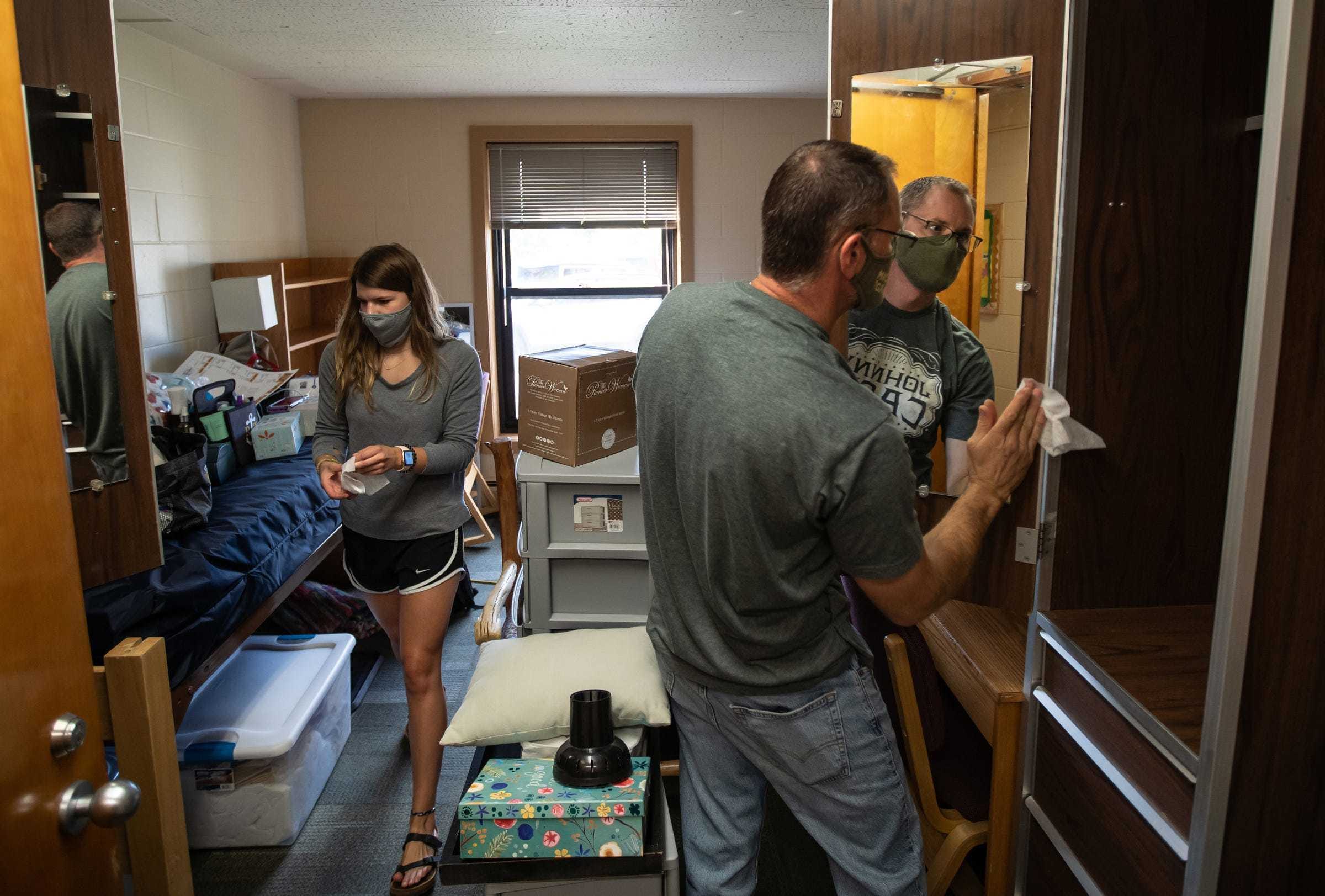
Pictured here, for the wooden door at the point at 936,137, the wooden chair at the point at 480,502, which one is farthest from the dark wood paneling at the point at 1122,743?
the wooden chair at the point at 480,502

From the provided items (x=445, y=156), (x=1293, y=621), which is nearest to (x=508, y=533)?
(x=1293, y=621)

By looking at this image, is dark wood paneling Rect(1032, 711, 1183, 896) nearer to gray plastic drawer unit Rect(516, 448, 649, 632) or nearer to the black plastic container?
the black plastic container

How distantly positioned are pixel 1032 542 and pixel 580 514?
3.88 feet

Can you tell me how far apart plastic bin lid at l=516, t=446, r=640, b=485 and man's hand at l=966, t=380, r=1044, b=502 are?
97cm

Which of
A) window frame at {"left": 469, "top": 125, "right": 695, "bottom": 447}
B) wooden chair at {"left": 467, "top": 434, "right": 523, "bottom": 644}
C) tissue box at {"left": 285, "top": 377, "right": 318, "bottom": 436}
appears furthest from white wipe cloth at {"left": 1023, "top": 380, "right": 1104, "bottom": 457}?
window frame at {"left": 469, "top": 125, "right": 695, "bottom": 447}

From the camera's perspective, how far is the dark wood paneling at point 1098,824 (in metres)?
1.34

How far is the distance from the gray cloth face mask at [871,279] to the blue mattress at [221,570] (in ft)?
5.05

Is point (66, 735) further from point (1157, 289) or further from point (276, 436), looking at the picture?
point (276, 436)

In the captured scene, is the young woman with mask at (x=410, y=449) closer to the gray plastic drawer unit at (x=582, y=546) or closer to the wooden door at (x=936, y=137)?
the gray plastic drawer unit at (x=582, y=546)

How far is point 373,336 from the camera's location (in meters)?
2.43

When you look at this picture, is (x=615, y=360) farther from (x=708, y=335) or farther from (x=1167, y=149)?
(x=1167, y=149)

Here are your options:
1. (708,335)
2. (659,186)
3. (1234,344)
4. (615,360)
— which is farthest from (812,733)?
(659,186)

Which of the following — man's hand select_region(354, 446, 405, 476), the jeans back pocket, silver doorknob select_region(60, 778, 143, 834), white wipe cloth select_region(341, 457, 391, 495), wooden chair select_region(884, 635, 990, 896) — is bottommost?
wooden chair select_region(884, 635, 990, 896)

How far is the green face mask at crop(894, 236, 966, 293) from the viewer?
67.7 inches
